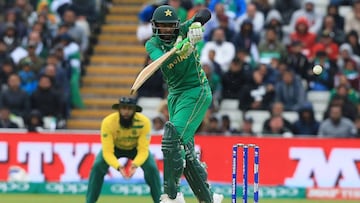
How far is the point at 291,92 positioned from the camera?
15477 millimetres

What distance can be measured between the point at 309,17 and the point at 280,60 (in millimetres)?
1069

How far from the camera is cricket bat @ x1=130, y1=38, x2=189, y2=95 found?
8505 mm

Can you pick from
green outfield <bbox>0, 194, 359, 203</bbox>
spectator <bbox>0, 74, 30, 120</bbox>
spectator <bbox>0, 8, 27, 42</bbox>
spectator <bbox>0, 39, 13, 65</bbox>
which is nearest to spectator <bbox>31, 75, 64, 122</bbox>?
spectator <bbox>0, 74, 30, 120</bbox>

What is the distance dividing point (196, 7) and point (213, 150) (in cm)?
291

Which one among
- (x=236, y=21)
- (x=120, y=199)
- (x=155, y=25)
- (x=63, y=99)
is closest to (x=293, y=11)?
(x=236, y=21)

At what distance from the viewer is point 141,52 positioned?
17750 mm

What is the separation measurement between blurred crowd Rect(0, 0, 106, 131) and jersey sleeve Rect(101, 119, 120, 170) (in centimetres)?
387

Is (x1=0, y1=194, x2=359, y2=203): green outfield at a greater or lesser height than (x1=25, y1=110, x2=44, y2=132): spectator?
lesser

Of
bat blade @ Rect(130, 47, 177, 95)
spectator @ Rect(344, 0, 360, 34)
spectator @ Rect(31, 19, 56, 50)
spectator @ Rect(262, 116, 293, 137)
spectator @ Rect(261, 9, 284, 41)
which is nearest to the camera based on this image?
bat blade @ Rect(130, 47, 177, 95)

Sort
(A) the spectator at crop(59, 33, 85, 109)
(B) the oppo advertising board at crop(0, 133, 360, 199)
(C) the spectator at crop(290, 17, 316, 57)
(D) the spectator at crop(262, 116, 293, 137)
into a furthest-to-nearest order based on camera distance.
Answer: (A) the spectator at crop(59, 33, 85, 109) < (C) the spectator at crop(290, 17, 316, 57) < (D) the spectator at crop(262, 116, 293, 137) < (B) the oppo advertising board at crop(0, 133, 360, 199)

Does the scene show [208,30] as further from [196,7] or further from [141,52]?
[141,52]

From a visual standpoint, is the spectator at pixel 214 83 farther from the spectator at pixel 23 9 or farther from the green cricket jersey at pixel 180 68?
the green cricket jersey at pixel 180 68

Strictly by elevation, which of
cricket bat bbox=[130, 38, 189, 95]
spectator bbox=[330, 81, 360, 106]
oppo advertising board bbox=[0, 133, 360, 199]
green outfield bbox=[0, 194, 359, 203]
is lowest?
green outfield bbox=[0, 194, 359, 203]

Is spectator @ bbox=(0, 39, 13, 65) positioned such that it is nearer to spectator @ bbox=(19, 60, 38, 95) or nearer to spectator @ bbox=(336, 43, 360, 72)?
spectator @ bbox=(19, 60, 38, 95)
